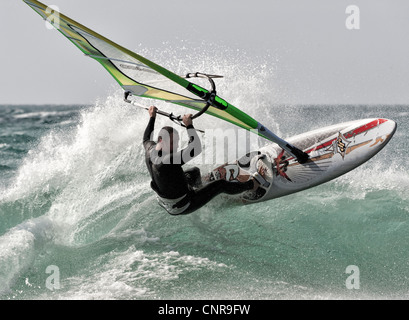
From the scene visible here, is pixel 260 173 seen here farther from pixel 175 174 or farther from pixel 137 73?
pixel 137 73

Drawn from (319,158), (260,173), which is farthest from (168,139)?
(319,158)

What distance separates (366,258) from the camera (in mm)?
5738

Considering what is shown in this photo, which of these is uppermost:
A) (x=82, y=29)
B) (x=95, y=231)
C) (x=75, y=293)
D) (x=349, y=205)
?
(x=82, y=29)

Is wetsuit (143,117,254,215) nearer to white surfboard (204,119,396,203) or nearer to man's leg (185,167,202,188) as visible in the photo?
man's leg (185,167,202,188)

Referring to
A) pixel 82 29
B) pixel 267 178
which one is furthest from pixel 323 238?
pixel 82 29

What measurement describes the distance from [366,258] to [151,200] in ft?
10.9

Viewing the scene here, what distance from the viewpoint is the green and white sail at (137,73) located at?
4.48 m

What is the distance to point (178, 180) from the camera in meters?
5.07

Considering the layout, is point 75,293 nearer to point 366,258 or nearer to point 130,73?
point 130,73

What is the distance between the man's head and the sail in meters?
0.50

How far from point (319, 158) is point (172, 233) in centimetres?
240

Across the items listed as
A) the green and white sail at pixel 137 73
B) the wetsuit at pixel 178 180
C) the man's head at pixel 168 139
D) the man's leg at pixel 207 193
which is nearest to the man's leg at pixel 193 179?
the wetsuit at pixel 178 180

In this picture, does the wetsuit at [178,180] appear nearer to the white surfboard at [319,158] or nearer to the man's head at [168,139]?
the man's head at [168,139]

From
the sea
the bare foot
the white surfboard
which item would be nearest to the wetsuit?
the bare foot
